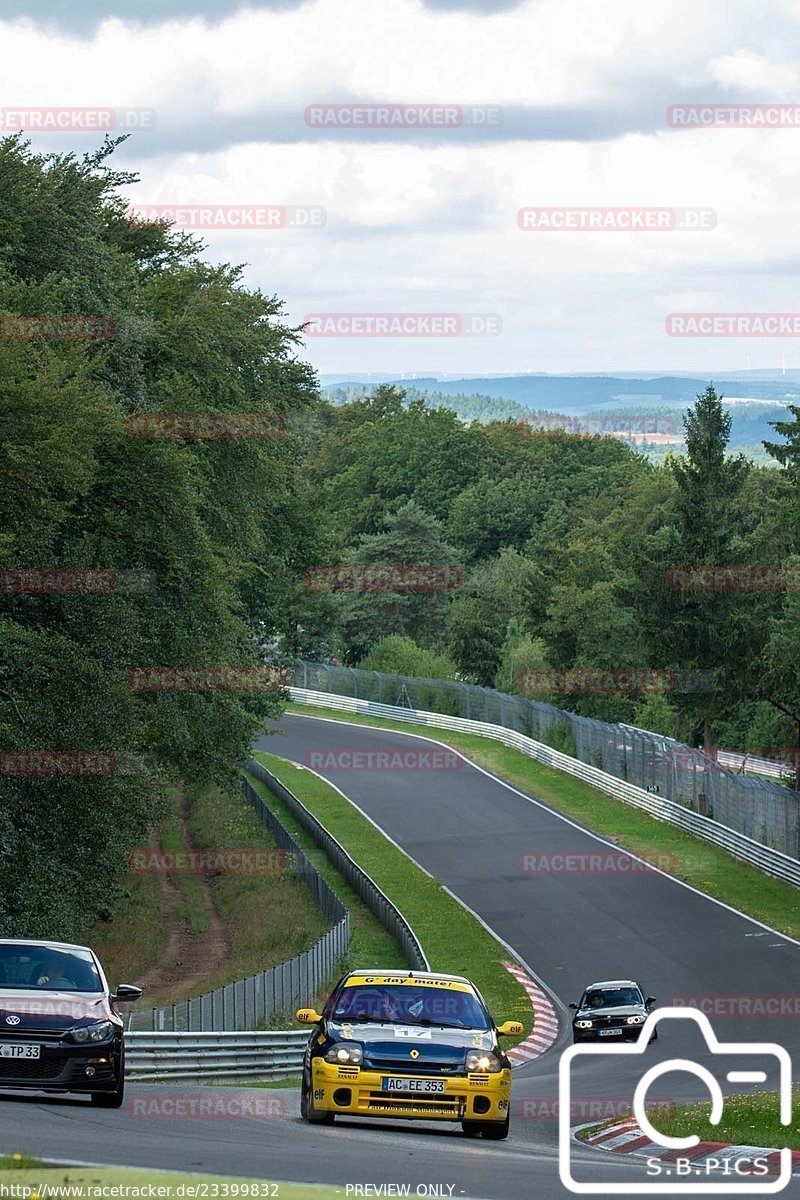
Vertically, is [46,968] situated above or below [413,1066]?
above

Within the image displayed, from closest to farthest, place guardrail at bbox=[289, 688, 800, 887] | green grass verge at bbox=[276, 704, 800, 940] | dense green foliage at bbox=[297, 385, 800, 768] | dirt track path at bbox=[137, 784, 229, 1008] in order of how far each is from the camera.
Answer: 1. dirt track path at bbox=[137, 784, 229, 1008]
2. green grass verge at bbox=[276, 704, 800, 940]
3. guardrail at bbox=[289, 688, 800, 887]
4. dense green foliage at bbox=[297, 385, 800, 768]

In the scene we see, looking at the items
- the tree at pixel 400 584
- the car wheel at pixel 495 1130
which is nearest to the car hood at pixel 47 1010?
the car wheel at pixel 495 1130

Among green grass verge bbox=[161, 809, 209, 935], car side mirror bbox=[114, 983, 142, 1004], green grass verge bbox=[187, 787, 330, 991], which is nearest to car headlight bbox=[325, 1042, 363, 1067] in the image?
car side mirror bbox=[114, 983, 142, 1004]

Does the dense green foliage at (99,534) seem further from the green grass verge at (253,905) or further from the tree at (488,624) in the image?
the tree at (488,624)

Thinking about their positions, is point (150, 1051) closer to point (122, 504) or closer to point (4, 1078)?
point (4, 1078)

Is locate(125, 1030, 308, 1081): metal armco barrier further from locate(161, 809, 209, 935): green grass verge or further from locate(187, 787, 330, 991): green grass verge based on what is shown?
locate(161, 809, 209, 935): green grass verge

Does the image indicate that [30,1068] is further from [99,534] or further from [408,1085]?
[99,534]

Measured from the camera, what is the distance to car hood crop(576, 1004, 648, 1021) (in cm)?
2769

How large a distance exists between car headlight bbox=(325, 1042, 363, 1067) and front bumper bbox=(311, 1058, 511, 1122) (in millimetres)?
52

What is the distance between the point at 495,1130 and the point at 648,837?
129ft

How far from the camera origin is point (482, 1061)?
1414 centimetres

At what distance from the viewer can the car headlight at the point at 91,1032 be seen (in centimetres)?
1436

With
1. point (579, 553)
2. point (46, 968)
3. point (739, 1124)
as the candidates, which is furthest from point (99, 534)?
point (579, 553)

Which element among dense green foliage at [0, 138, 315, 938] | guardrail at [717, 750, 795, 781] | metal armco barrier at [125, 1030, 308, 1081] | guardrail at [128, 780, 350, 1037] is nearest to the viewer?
metal armco barrier at [125, 1030, 308, 1081]
